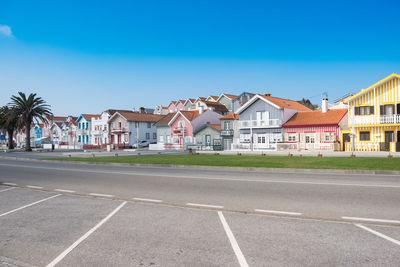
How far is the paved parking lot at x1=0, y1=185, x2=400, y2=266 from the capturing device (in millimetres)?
4641

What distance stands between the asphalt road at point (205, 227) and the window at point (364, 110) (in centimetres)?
2874

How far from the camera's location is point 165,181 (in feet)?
44.8

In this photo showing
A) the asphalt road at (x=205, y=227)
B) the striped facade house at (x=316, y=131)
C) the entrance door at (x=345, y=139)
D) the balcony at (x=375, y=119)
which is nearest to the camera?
the asphalt road at (x=205, y=227)

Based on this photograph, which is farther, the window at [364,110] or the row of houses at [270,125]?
the window at [364,110]

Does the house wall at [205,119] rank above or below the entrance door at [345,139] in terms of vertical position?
above

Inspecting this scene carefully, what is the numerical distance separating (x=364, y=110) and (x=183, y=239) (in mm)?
36876

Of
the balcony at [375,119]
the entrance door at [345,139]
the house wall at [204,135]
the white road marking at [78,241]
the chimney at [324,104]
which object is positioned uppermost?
the chimney at [324,104]

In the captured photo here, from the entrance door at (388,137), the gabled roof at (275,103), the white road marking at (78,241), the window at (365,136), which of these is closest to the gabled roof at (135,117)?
the gabled roof at (275,103)

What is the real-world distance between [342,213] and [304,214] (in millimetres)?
880

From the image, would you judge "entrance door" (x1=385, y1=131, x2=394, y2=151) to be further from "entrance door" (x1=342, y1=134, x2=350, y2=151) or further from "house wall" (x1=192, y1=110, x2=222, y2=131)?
"house wall" (x1=192, y1=110, x2=222, y2=131)

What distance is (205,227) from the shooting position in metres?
6.29

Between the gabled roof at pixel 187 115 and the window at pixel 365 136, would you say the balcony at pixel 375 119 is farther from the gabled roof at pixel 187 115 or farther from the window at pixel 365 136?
the gabled roof at pixel 187 115

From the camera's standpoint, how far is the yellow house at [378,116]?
34688 mm

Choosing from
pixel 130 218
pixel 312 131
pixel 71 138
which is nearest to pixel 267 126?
pixel 312 131
